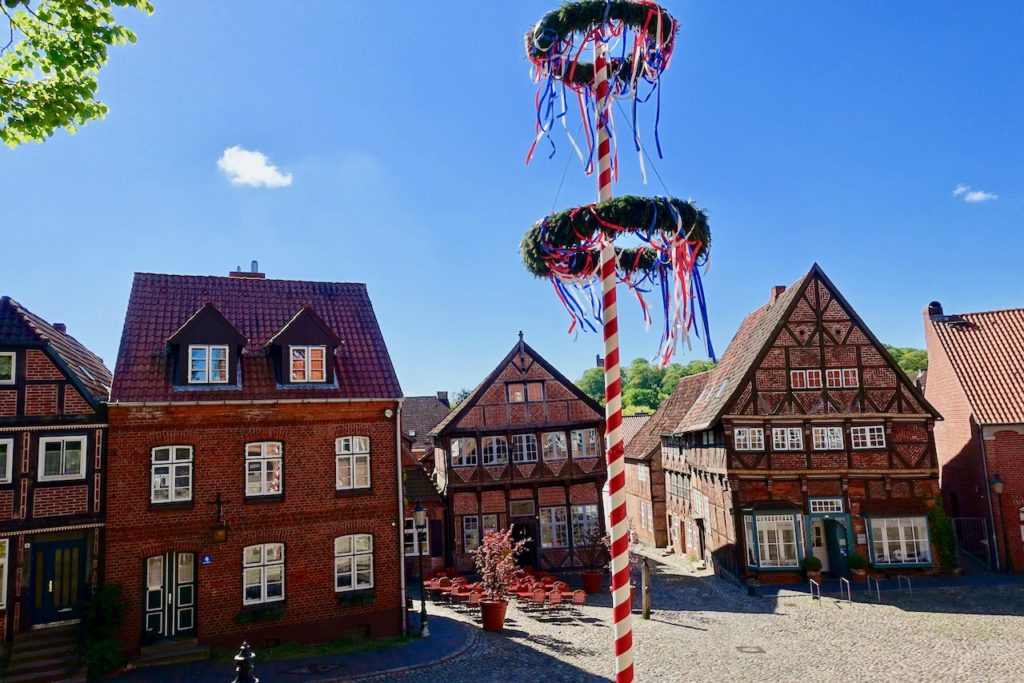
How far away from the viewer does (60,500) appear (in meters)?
14.8

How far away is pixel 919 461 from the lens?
23047 millimetres

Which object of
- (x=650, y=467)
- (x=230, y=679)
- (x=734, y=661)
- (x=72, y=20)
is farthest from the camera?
(x=650, y=467)

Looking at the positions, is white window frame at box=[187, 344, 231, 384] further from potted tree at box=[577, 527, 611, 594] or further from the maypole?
potted tree at box=[577, 527, 611, 594]

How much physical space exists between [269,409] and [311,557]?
3.85 meters

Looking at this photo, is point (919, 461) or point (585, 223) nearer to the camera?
point (585, 223)

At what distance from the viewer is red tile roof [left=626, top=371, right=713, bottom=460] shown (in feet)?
109

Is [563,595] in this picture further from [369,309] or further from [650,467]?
[650,467]

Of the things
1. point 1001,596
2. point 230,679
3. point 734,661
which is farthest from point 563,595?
point 1001,596

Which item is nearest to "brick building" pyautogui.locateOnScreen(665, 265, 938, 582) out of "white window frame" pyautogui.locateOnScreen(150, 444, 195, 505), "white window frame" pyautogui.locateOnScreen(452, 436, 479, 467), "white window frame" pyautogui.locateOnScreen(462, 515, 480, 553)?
"white window frame" pyautogui.locateOnScreen(452, 436, 479, 467)

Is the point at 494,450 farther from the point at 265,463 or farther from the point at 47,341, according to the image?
the point at 47,341

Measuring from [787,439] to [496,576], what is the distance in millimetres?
11972

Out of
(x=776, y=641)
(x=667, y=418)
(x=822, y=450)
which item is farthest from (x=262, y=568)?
(x=667, y=418)

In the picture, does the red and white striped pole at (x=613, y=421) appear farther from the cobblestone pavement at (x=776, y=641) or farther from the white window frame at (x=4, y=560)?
the white window frame at (x=4, y=560)

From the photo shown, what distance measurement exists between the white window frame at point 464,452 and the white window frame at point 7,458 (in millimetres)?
14638
